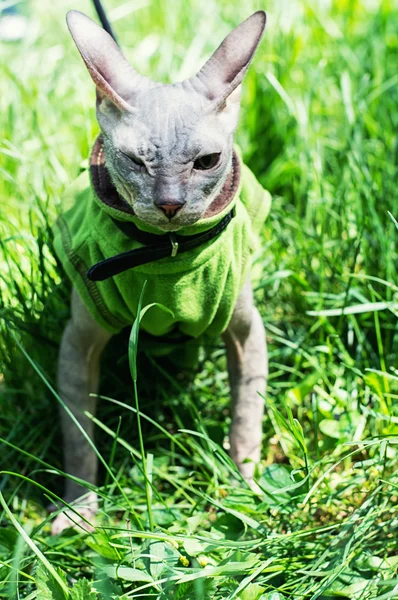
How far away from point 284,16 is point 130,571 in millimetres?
2112

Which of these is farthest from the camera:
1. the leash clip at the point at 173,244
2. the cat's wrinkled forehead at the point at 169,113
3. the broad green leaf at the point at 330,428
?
the broad green leaf at the point at 330,428

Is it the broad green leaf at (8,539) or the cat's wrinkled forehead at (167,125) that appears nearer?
the cat's wrinkled forehead at (167,125)

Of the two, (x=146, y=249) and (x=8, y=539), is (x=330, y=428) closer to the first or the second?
(x=146, y=249)

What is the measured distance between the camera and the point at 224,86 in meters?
1.52

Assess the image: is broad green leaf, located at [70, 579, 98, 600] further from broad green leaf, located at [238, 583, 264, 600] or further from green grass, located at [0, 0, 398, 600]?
broad green leaf, located at [238, 583, 264, 600]

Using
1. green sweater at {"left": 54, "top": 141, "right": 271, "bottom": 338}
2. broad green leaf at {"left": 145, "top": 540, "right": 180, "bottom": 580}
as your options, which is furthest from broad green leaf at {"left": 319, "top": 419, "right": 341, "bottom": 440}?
broad green leaf at {"left": 145, "top": 540, "right": 180, "bottom": 580}

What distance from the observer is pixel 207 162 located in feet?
4.91

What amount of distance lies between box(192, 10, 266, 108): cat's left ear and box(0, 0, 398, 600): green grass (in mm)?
545

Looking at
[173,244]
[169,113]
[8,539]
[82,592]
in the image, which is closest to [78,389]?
[8,539]

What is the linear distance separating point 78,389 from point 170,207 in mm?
598

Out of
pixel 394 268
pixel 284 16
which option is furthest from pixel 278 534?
pixel 284 16

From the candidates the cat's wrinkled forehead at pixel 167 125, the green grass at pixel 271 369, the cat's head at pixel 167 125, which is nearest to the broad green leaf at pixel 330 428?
the green grass at pixel 271 369

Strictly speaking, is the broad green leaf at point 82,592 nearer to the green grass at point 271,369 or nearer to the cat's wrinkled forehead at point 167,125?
the green grass at point 271,369

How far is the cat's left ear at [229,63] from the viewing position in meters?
1.51
